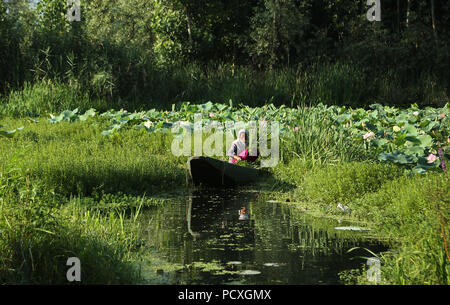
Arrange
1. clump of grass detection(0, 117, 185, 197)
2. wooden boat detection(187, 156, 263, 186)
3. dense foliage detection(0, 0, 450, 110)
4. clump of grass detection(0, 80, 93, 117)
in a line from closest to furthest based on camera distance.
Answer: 1. clump of grass detection(0, 117, 185, 197)
2. wooden boat detection(187, 156, 263, 186)
3. clump of grass detection(0, 80, 93, 117)
4. dense foliage detection(0, 0, 450, 110)

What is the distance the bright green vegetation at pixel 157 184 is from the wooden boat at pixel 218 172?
297mm

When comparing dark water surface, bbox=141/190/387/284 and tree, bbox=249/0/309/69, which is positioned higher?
tree, bbox=249/0/309/69

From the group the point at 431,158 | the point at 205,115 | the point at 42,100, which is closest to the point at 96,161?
the point at 205,115

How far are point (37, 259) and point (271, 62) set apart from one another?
51.1ft

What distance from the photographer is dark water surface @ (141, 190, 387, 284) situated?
13.0 ft

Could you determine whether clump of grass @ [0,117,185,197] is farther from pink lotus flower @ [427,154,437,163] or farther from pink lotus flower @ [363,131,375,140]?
pink lotus flower @ [427,154,437,163]

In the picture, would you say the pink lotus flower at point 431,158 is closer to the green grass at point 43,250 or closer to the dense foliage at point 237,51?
the green grass at point 43,250

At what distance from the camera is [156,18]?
18609 millimetres

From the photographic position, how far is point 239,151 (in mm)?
8641

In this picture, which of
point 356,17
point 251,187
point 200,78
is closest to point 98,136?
point 251,187

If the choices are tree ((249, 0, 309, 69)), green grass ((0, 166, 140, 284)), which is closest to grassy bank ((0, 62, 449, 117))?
tree ((249, 0, 309, 69))

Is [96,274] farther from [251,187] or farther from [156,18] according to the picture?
[156,18]

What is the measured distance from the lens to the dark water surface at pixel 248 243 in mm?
3947

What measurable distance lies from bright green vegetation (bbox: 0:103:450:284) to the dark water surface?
0.84 feet
